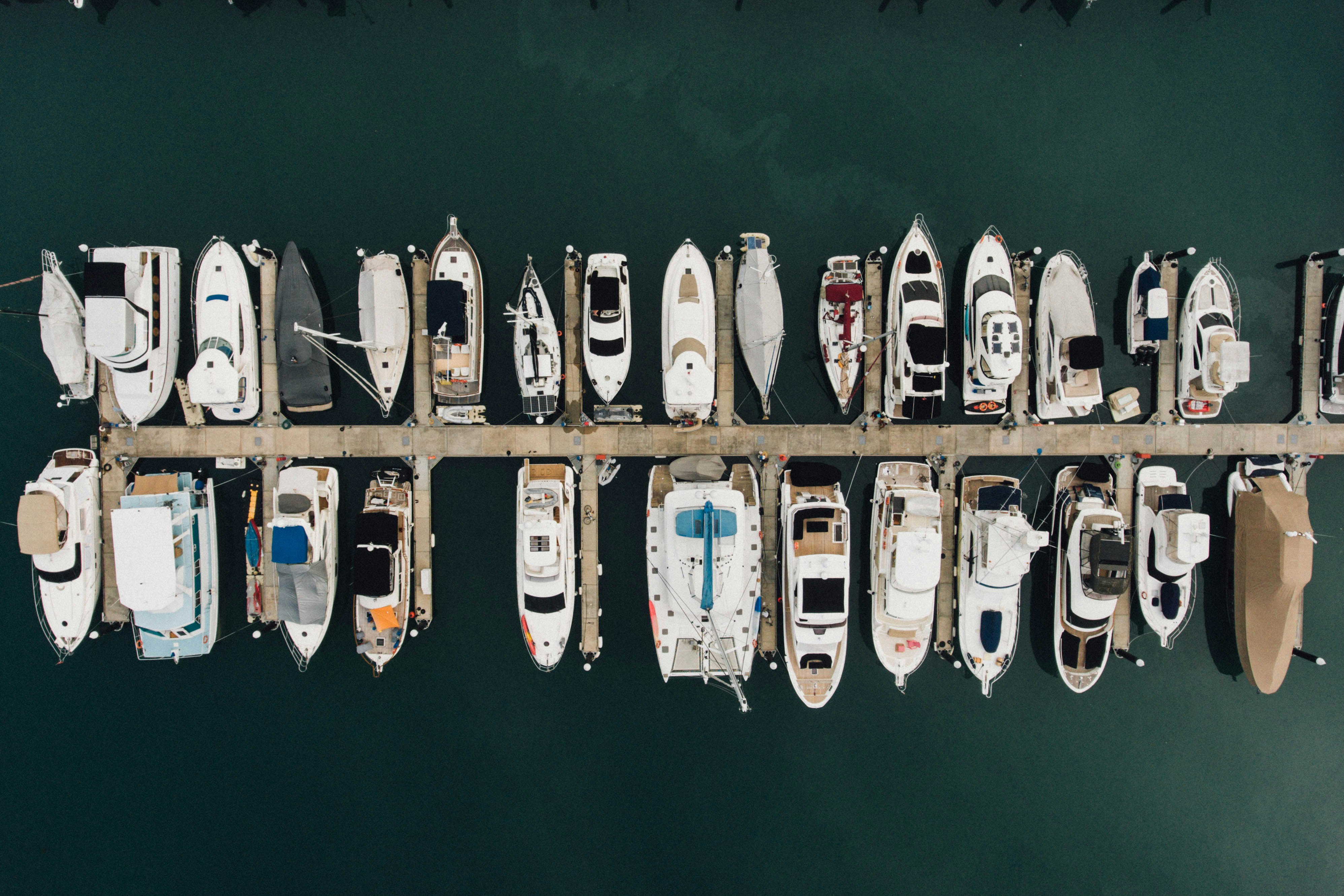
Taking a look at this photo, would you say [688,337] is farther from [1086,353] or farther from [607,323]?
[1086,353]

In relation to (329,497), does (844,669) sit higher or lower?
lower

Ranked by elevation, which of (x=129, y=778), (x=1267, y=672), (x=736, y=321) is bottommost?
(x=129, y=778)

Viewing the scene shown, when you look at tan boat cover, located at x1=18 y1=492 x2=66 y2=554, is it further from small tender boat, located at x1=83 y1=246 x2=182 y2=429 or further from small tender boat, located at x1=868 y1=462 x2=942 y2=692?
small tender boat, located at x1=868 y1=462 x2=942 y2=692

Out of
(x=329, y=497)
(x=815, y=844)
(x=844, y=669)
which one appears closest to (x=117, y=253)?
(x=329, y=497)

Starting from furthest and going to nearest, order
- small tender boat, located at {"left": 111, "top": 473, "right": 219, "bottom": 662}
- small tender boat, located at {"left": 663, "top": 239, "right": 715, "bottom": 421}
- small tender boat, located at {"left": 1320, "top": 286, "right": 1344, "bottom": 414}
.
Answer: small tender boat, located at {"left": 1320, "top": 286, "right": 1344, "bottom": 414} → small tender boat, located at {"left": 663, "top": 239, "right": 715, "bottom": 421} → small tender boat, located at {"left": 111, "top": 473, "right": 219, "bottom": 662}

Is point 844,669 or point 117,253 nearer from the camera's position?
point 117,253

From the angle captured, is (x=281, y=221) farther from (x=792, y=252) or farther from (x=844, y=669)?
(x=844, y=669)

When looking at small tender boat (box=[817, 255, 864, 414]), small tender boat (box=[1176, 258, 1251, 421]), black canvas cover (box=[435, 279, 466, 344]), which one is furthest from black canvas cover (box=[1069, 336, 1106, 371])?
black canvas cover (box=[435, 279, 466, 344])
